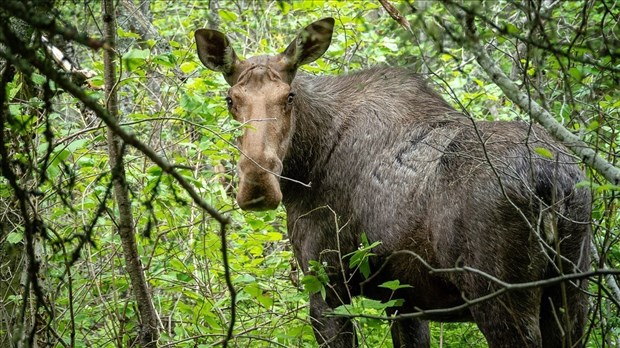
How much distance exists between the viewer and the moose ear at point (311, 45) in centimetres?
618

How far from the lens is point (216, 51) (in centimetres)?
627

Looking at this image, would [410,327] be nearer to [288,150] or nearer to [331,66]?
[288,150]

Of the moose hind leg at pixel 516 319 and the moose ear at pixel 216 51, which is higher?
the moose ear at pixel 216 51

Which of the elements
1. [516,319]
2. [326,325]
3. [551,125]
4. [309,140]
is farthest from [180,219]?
[551,125]

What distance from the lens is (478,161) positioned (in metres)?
5.02

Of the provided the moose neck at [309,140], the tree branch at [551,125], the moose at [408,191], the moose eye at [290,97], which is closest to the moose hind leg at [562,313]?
the moose at [408,191]

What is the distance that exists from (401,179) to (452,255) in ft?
2.71

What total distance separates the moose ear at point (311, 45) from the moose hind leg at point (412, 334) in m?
2.20

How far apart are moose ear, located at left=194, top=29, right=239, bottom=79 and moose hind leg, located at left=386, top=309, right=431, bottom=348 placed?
7.93 feet

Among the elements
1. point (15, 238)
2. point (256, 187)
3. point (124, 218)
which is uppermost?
point (256, 187)

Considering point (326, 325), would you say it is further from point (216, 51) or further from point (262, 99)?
point (216, 51)

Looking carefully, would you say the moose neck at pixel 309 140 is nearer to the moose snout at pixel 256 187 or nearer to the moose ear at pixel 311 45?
the moose ear at pixel 311 45

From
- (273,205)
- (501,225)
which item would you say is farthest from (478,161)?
(273,205)

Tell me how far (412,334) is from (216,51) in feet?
9.38
